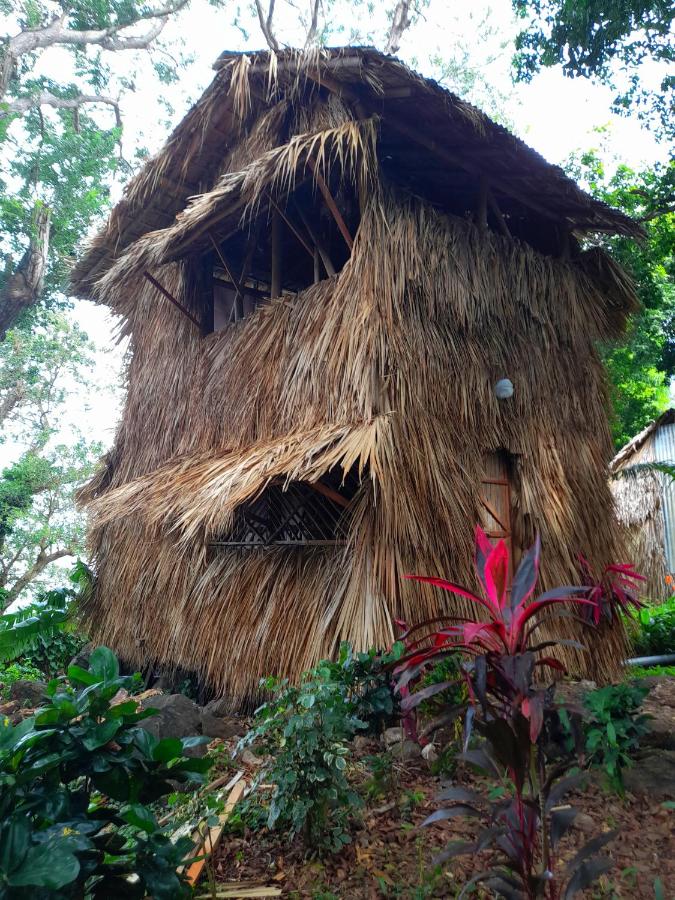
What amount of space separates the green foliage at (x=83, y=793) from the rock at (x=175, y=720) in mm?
1560

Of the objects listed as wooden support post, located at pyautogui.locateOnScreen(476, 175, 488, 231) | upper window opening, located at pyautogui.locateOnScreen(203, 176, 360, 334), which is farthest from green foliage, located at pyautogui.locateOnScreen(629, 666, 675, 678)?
upper window opening, located at pyautogui.locateOnScreen(203, 176, 360, 334)

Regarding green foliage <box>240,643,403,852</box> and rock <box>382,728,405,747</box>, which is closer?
green foliage <box>240,643,403,852</box>

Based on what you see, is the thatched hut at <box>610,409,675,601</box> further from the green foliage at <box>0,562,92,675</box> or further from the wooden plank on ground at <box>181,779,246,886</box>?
the wooden plank on ground at <box>181,779,246,886</box>

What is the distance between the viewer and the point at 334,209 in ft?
14.1

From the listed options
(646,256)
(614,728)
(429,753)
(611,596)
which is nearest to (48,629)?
(429,753)

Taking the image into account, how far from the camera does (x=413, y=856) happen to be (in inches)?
91.6

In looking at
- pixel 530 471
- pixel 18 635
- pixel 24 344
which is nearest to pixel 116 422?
pixel 18 635

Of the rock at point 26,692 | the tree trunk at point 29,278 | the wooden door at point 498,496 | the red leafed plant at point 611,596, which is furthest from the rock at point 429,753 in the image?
the tree trunk at point 29,278

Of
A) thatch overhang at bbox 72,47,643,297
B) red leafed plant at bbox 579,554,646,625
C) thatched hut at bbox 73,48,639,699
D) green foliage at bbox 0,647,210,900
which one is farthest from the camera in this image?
thatch overhang at bbox 72,47,643,297

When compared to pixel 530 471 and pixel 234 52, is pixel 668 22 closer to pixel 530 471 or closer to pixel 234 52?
pixel 234 52

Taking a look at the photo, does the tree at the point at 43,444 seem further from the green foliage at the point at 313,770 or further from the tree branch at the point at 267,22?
the green foliage at the point at 313,770

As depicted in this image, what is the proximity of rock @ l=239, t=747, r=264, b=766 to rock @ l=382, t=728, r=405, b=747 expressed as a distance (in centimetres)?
68

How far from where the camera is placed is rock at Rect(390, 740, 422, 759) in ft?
10.5

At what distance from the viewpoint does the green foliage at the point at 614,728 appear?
274 centimetres
